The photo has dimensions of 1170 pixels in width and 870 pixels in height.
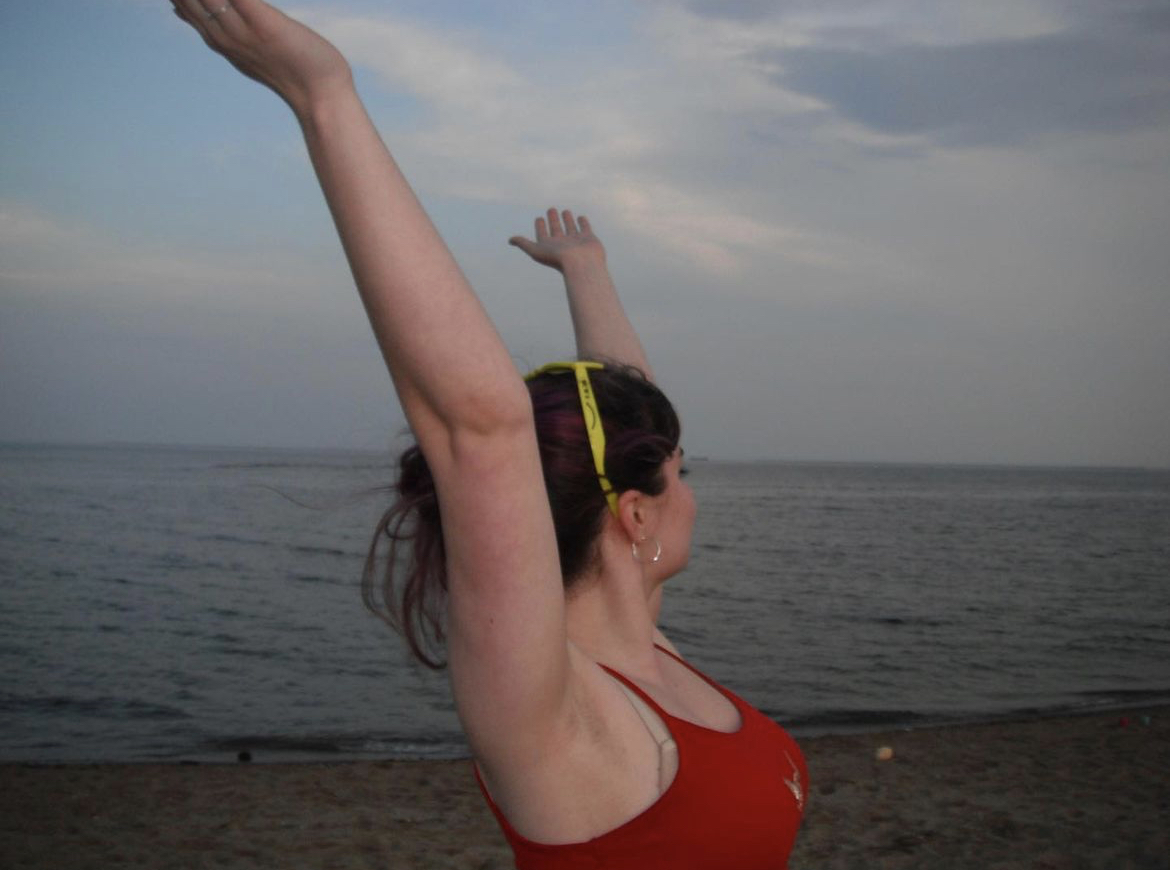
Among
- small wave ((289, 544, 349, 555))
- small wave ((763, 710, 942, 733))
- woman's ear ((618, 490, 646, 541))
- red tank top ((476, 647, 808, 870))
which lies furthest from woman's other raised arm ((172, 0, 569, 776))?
small wave ((289, 544, 349, 555))

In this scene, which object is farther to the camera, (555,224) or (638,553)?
(555,224)

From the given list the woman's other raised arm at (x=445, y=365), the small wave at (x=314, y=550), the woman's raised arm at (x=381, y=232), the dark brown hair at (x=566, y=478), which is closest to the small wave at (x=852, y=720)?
the dark brown hair at (x=566, y=478)

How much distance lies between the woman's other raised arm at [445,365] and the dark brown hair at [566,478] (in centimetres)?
41

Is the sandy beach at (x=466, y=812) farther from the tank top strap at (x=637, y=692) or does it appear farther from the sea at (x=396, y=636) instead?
the tank top strap at (x=637, y=692)

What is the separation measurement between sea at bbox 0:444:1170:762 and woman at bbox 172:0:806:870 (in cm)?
47

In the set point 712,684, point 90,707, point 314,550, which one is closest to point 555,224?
point 712,684

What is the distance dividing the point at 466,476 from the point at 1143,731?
11.2 metres

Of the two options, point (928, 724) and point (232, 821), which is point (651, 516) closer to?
point (232, 821)

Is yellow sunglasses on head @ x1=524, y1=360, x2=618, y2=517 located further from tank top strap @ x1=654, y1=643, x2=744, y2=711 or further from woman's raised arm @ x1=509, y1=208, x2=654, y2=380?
woman's raised arm @ x1=509, y1=208, x2=654, y2=380

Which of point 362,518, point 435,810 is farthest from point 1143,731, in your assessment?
point 362,518

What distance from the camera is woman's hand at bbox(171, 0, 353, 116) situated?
4.12 ft

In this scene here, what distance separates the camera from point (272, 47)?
1.28 meters

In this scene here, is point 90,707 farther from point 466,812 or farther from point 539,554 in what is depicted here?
point 539,554

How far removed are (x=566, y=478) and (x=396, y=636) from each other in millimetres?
17919
